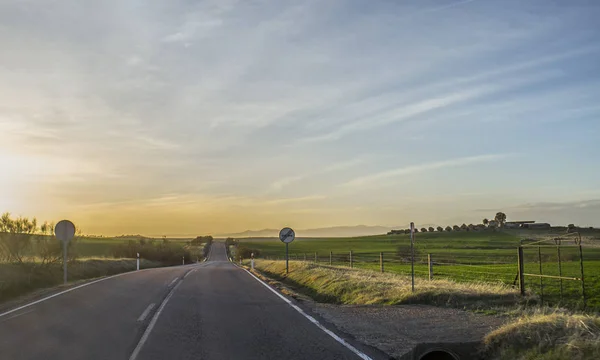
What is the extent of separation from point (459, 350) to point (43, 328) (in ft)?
28.7

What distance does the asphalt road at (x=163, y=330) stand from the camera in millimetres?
9023

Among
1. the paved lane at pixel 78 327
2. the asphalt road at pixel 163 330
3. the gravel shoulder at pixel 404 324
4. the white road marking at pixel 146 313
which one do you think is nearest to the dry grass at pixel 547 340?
the gravel shoulder at pixel 404 324

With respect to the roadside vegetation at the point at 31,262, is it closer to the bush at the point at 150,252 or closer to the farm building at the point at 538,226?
the bush at the point at 150,252

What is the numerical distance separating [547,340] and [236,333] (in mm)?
5862

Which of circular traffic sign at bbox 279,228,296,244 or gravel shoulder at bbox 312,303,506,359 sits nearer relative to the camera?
gravel shoulder at bbox 312,303,506,359

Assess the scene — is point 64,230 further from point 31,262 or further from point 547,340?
point 547,340

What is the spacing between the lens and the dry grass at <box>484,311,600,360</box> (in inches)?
290

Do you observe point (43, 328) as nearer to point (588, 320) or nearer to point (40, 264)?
point (588, 320)

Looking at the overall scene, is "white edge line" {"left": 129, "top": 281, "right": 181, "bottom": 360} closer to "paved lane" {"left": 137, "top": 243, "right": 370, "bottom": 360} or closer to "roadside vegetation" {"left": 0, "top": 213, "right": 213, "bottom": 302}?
"paved lane" {"left": 137, "top": 243, "right": 370, "bottom": 360}

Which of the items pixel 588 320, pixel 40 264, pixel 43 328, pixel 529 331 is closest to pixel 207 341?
pixel 43 328

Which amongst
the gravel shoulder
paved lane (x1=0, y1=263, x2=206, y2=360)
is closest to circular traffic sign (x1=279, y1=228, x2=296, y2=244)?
paved lane (x1=0, y1=263, x2=206, y2=360)

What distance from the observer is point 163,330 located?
11258 mm

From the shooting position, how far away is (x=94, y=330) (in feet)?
37.0

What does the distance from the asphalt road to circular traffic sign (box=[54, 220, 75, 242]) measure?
8007 millimetres
